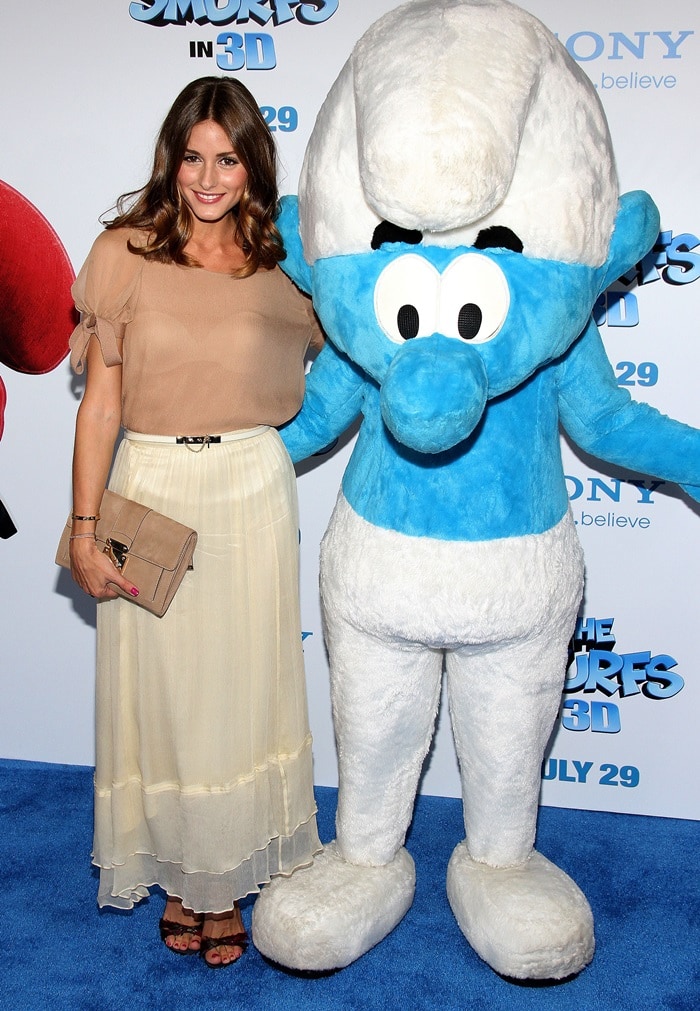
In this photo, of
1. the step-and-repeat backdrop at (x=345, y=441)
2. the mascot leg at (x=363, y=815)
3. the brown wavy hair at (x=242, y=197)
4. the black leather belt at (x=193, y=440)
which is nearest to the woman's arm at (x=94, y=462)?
the black leather belt at (x=193, y=440)

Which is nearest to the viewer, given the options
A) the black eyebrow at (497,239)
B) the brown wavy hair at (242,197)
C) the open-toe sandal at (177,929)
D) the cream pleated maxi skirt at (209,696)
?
the black eyebrow at (497,239)

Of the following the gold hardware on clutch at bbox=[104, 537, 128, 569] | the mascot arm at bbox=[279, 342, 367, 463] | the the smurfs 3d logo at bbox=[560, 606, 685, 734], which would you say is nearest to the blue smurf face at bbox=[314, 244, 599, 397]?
the mascot arm at bbox=[279, 342, 367, 463]

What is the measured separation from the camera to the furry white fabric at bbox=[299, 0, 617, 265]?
5.68ft

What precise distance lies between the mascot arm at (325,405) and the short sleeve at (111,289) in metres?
0.45

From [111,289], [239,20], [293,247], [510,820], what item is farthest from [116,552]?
[239,20]

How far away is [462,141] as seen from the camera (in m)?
1.71

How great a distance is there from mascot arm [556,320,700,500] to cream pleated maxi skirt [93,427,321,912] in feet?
2.00

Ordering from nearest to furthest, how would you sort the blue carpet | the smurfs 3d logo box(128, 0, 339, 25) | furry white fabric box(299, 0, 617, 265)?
furry white fabric box(299, 0, 617, 265) → the blue carpet → the smurfs 3d logo box(128, 0, 339, 25)

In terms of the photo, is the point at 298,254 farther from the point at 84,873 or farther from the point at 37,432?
the point at 84,873

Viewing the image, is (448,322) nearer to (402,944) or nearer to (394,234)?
(394,234)

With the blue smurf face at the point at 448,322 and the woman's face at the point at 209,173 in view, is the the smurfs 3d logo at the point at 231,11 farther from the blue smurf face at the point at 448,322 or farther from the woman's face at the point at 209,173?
the blue smurf face at the point at 448,322

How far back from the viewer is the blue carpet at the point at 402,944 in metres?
2.26

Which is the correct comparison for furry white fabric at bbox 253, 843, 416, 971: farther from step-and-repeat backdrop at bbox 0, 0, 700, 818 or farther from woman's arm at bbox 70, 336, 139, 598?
woman's arm at bbox 70, 336, 139, 598

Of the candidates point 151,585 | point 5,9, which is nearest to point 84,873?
point 151,585
